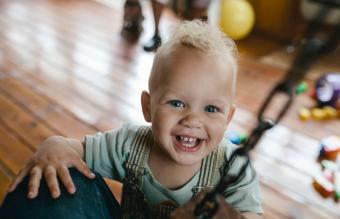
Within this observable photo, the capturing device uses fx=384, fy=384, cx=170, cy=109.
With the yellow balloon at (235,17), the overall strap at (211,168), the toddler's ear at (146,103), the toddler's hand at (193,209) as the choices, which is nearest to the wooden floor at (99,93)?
the yellow balloon at (235,17)

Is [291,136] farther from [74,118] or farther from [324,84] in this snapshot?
[74,118]

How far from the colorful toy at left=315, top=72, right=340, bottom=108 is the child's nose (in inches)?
50.8

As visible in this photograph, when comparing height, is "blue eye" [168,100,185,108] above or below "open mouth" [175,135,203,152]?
above

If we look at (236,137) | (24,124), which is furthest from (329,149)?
(24,124)

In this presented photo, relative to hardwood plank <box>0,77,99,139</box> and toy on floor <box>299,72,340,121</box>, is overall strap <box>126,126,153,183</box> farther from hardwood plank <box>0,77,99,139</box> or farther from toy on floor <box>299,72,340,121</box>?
toy on floor <box>299,72,340,121</box>

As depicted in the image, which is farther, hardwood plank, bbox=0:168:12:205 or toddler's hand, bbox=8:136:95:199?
hardwood plank, bbox=0:168:12:205

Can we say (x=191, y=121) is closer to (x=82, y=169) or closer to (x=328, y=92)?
(x=82, y=169)

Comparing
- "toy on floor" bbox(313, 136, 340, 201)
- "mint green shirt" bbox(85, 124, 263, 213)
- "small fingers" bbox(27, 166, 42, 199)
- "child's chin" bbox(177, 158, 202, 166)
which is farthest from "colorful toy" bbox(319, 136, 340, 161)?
"small fingers" bbox(27, 166, 42, 199)

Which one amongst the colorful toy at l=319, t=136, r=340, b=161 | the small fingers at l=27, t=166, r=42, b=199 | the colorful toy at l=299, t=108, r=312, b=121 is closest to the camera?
the small fingers at l=27, t=166, r=42, b=199

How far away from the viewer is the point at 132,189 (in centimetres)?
77

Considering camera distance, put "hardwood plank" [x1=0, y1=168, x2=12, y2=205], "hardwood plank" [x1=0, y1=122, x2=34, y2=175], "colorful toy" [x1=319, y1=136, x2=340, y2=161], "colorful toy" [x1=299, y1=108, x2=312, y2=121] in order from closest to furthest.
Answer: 1. "hardwood plank" [x1=0, y1=168, x2=12, y2=205]
2. "hardwood plank" [x1=0, y1=122, x2=34, y2=175]
3. "colorful toy" [x1=319, y1=136, x2=340, y2=161]
4. "colorful toy" [x1=299, y1=108, x2=312, y2=121]

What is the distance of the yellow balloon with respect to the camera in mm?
2303

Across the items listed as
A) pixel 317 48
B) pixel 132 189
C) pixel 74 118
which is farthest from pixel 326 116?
pixel 317 48

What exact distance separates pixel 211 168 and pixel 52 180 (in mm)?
303
